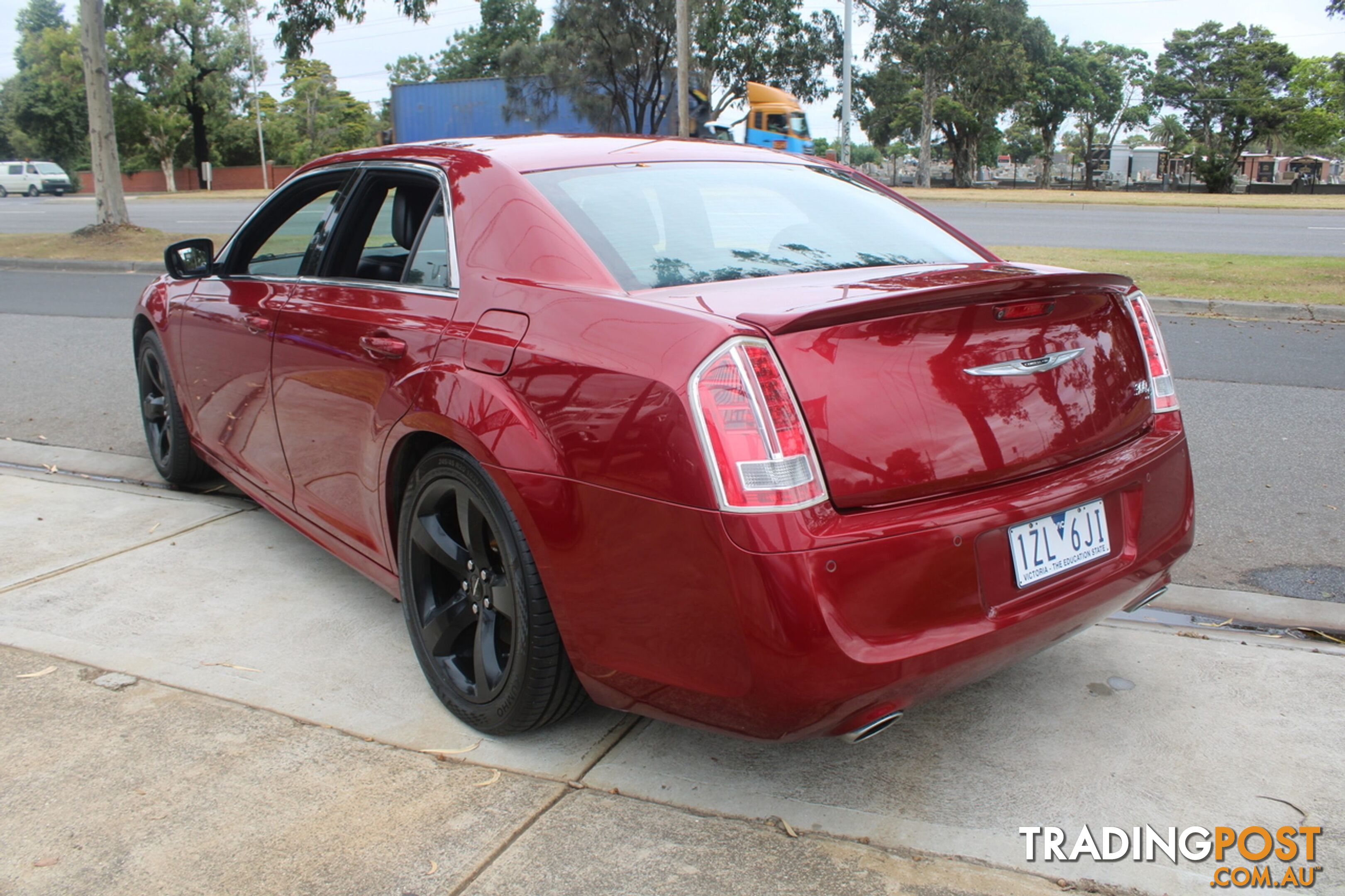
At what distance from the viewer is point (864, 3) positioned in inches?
2072

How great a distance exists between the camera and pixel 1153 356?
113 inches

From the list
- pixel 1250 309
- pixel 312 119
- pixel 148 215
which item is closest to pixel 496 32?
pixel 312 119

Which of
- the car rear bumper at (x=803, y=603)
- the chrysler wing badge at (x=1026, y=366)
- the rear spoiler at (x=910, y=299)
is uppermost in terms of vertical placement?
the rear spoiler at (x=910, y=299)

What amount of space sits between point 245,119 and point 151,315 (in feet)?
212

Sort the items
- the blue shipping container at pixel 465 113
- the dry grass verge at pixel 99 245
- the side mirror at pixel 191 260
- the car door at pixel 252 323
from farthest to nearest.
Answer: the blue shipping container at pixel 465 113, the dry grass verge at pixel 99 245, the side mirror at pixel 191 260, the car door at pixel 252 323

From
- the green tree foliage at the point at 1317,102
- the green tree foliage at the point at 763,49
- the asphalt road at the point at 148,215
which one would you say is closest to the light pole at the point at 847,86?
the green tree foliage at the point at 763,49

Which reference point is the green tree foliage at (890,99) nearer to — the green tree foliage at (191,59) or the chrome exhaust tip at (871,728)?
the green tree foliage at (191,59)

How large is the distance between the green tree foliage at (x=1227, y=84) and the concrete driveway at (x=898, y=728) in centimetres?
6691

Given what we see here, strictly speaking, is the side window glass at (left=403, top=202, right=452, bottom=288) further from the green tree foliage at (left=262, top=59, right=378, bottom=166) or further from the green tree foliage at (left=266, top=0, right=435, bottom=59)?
the green tree foliage at (left=262, top=59, right=378, bottom=166)

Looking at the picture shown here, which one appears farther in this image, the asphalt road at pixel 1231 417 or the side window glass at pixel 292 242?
the asphalt road at pixel 1231 417

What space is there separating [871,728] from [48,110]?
249 ft

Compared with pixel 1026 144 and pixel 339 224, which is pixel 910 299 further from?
pixel 1026 144

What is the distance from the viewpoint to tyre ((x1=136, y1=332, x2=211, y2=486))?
189 inches

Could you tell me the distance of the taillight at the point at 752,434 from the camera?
2.11 metres
